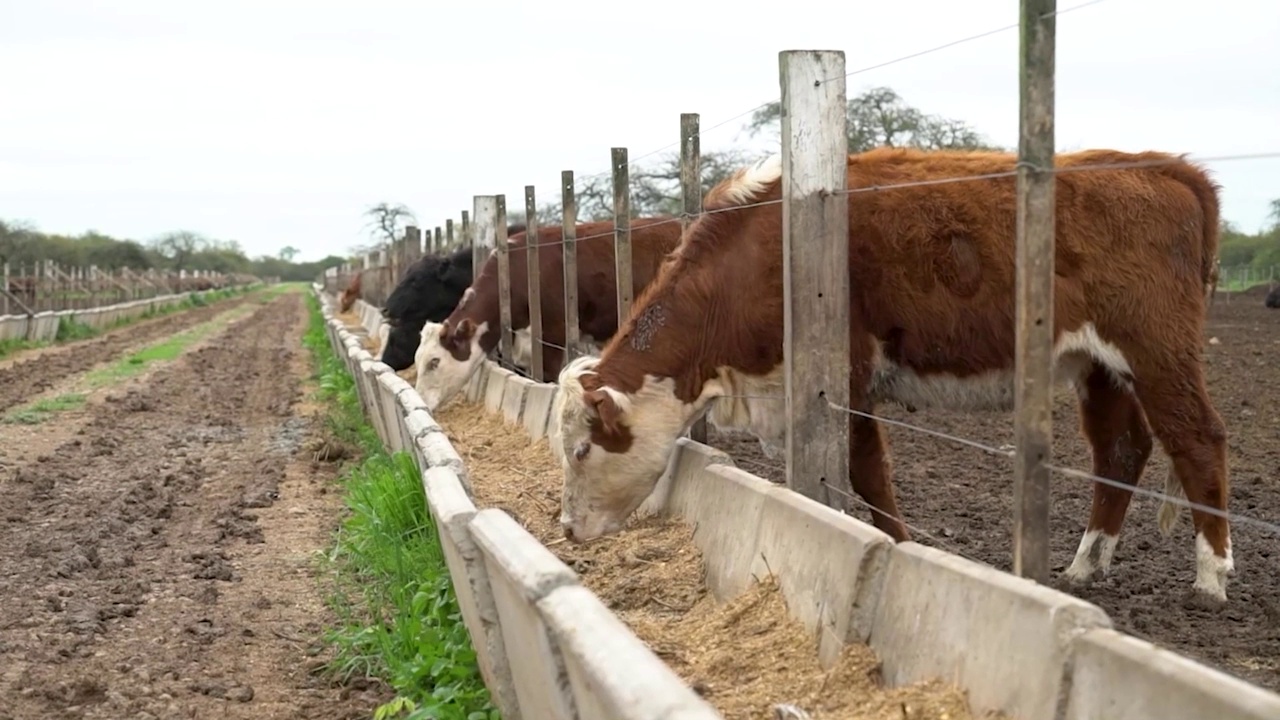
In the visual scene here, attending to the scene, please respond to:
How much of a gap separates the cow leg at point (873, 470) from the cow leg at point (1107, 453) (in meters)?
0.88

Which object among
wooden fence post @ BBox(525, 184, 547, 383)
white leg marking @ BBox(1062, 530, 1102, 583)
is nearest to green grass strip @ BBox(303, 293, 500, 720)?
wooden fence post @ BBox(525, 184, 547, 383)

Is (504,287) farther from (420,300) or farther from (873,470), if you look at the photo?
(873,470)

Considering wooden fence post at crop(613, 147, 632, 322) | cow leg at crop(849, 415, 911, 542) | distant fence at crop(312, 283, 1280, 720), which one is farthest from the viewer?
wooden fence post at crop(613, 147, 632, 322)

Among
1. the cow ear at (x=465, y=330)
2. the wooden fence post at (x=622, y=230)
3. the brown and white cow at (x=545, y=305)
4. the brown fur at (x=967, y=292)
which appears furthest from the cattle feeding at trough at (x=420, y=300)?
the brown fur at (x=967, y=292)

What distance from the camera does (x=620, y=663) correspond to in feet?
8.73

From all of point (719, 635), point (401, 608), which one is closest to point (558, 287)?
point (401, 608)

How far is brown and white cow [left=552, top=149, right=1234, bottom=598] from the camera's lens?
564 centimetres

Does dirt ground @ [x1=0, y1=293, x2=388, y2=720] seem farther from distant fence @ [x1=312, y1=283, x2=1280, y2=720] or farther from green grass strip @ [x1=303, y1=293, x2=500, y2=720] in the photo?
distant fence @ [x1=312, y1=283, x2=1280, y2=720]

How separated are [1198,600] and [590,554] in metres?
2.71

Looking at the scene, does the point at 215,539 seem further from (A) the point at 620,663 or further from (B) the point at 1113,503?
(A) the point at 620,663

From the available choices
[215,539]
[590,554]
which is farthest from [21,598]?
[590,554]

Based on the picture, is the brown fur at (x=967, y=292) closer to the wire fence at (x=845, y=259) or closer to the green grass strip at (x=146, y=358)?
the wire fence at (x=845, y=259)

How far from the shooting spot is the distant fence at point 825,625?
8.32 feet

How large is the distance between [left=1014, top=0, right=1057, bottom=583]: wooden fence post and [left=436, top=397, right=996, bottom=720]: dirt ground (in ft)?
1.91
